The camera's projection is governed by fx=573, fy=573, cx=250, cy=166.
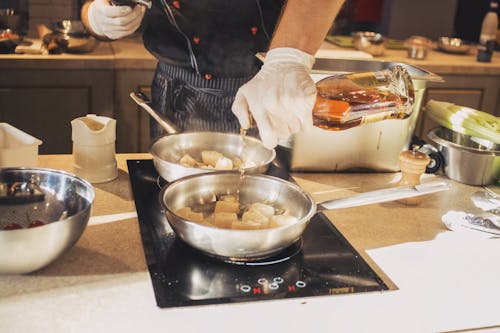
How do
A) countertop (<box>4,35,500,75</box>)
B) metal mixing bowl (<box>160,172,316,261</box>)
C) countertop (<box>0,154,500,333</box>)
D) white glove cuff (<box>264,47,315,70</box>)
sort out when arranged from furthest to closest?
countertop (<box>4,35,500,75</box>)
white glove cuff (<box>264,47,315,70</box>)
metal mixing bowl (<box>160,172,316,261</box>)
countertop (<box>0,154,500,333</box>)

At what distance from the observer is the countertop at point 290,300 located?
1015 millimetres

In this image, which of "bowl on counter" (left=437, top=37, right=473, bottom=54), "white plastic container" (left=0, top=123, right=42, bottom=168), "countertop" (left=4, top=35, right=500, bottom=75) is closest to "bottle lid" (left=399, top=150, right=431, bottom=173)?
"white plastic container" (left=0, top=123, right=42, bottom=168)

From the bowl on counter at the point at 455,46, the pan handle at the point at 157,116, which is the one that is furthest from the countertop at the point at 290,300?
the bowl on counter at the point at 455,46

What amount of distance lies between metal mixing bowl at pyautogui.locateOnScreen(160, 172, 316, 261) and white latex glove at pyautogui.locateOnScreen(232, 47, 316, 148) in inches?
5.2

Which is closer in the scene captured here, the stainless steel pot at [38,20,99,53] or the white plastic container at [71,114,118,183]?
the white plastic container at [71,114,118,183]

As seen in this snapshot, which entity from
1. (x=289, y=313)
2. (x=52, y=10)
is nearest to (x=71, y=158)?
(x=289, y=313)

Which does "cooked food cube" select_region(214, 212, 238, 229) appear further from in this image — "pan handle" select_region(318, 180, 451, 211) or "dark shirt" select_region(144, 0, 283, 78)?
"dark shirt" select_region(144, 0, 283, 78)

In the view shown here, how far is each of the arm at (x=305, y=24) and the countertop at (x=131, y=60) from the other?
5.81 ft

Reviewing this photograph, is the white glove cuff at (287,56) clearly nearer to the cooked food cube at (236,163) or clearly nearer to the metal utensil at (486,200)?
the cooked food cube at (236,163)

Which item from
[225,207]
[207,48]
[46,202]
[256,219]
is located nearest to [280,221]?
[256,219]

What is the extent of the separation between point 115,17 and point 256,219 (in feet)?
3.74

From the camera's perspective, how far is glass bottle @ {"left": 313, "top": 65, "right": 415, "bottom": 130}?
142 cm

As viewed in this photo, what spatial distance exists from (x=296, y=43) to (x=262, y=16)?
0.66m

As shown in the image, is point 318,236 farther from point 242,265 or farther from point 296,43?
point 296,43
